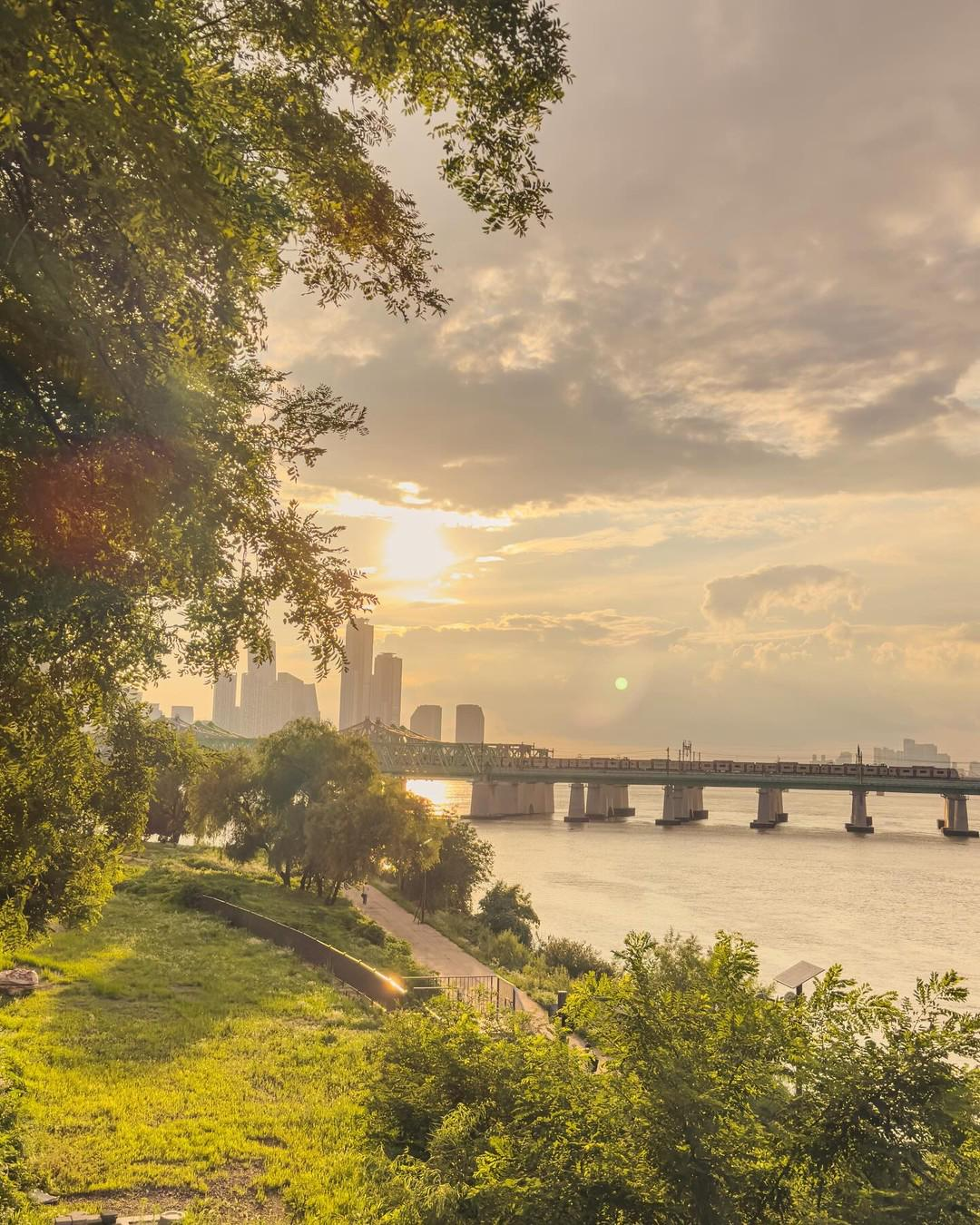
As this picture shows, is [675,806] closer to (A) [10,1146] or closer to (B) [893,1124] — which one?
(A) [10,1146]

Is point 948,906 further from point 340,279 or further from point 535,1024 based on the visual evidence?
point 340,279

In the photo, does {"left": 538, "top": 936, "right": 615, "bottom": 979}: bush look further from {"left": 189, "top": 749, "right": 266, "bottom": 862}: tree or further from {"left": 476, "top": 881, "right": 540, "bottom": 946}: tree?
{"left": 189, "top": 749, "right": 266, "bottom": 862}: tree

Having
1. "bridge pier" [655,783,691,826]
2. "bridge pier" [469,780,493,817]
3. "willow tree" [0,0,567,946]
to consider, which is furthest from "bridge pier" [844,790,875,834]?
"willow tree" [0,0,567,946]

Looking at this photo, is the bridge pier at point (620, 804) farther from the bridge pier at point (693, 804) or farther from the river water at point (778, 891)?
the river water at point (778, 891)

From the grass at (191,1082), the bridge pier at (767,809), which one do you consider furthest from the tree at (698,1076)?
the bridge pier at (767,809)

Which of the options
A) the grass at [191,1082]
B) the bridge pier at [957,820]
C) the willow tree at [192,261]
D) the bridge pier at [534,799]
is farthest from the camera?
the bridge pier at [534,799]

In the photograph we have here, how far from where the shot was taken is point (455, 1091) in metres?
14.3

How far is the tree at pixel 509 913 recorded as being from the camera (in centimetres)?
5078

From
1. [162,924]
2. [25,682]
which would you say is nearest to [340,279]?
[25,682]

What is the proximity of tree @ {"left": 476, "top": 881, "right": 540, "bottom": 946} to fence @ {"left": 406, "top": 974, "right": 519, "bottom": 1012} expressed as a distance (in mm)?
13700

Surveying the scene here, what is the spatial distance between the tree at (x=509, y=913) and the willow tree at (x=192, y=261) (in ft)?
142

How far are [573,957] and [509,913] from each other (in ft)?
29.9

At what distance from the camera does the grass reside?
44.6 ft

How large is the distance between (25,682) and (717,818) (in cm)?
17520
